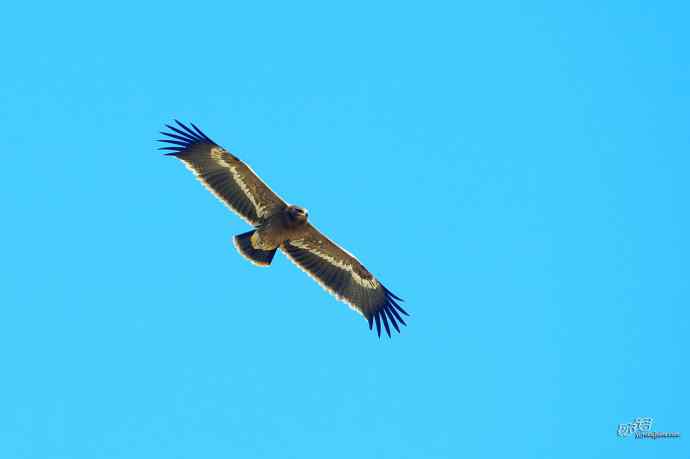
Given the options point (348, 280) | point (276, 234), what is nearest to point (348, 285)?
point (348, 280)

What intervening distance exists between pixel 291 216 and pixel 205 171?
1.93 meters

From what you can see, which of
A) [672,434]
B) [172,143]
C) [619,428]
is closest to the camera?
[672,434]

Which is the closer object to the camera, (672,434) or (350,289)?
(672,434)

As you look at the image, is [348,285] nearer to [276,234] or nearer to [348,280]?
[348,280]

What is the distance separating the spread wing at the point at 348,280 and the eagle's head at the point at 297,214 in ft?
2.91

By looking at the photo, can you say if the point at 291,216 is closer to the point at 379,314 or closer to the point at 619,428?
the point at 379,314

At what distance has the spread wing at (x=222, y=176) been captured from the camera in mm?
12594

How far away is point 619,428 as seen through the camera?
11883 mm

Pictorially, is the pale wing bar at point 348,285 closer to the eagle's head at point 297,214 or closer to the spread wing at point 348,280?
the spread wing at point 348,280

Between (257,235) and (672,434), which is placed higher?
(257,235)

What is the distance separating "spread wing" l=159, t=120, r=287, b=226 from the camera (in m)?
12.6

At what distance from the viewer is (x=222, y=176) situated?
12.8 m

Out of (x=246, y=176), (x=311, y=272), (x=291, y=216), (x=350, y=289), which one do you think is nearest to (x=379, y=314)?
(x=350, y=289)

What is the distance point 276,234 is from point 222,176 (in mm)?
1521
